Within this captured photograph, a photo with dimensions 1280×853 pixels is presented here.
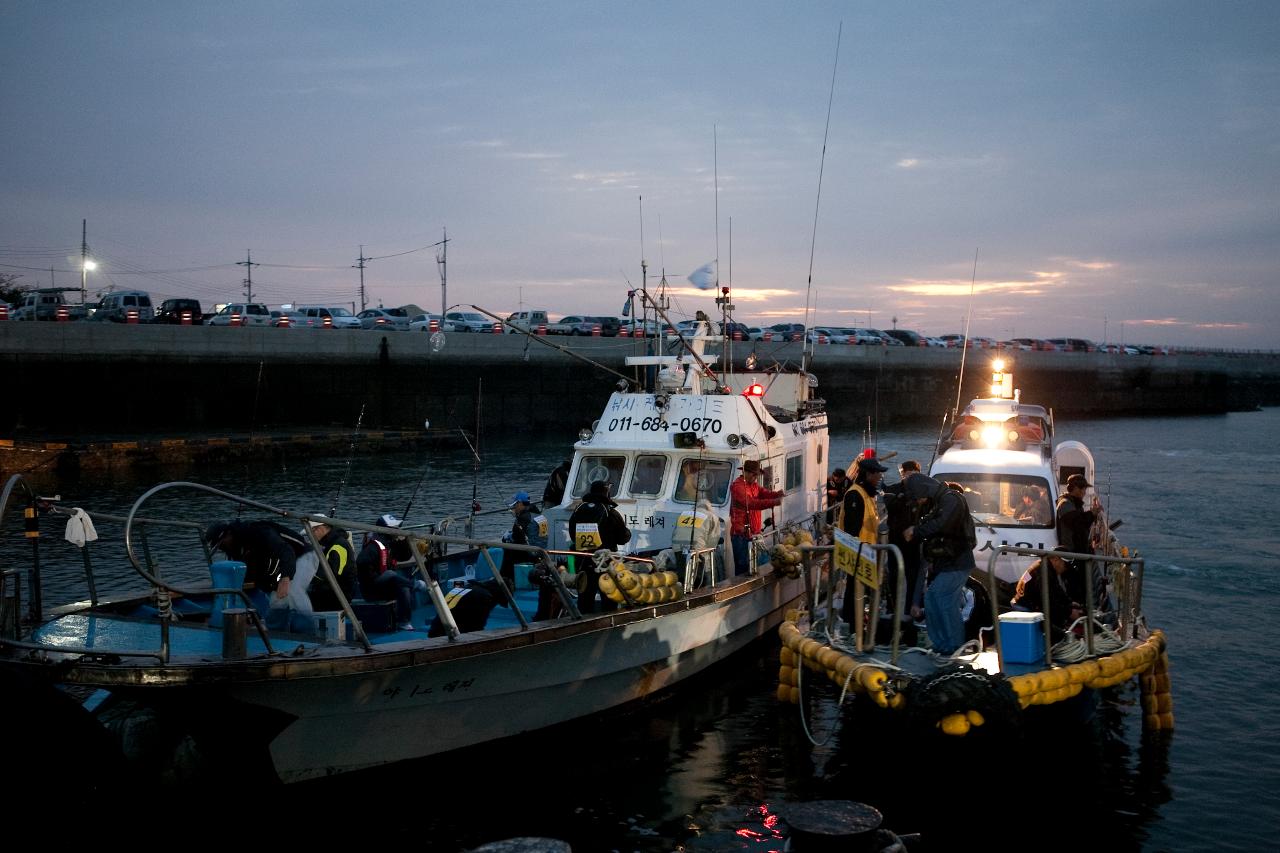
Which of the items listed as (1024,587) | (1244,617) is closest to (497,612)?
(1024,587)

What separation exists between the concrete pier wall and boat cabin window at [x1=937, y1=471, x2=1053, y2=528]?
17.8 metres

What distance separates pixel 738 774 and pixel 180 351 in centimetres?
3564

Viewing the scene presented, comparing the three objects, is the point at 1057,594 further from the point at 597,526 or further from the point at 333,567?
the point at 333,567

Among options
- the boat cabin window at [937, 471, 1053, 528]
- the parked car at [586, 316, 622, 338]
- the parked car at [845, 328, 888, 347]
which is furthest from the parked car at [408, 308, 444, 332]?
the boat cabin window at [937, 471, 1053, 528]

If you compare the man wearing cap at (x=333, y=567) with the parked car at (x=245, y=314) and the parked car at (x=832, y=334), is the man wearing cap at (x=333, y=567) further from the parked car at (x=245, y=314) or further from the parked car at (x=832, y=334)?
the parked car at (x=832, y=334)

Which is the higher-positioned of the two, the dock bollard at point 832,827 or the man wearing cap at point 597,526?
the man wearing cap at point 597,526

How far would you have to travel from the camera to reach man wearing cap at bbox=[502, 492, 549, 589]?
1192 cm

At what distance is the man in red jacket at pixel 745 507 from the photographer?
12539mm

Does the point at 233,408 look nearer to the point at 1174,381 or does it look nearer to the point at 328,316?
the point at 328,316

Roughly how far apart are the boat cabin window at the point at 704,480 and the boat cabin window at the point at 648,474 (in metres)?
0.27

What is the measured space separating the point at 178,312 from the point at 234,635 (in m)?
45.2

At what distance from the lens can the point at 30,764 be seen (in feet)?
25.1

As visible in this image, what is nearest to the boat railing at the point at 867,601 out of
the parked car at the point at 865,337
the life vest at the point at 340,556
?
the life vest at the point at 340,556

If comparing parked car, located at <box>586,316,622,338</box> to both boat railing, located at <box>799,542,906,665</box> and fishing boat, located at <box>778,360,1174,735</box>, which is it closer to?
fishing boat, located at <box>778,360,1174,735</box>
